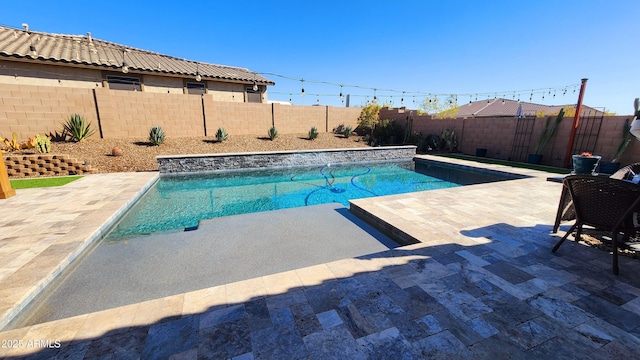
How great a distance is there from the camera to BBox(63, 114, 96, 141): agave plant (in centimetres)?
1019

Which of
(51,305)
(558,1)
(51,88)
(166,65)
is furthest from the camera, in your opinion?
(166,65)

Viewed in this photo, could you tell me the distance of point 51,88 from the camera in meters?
10.1

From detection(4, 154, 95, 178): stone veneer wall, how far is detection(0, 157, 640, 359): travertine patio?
20.0 ft

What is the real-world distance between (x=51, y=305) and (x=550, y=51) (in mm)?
17032

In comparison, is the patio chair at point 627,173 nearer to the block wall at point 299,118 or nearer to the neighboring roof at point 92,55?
the block wall at point 299,118

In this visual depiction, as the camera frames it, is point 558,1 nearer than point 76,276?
No

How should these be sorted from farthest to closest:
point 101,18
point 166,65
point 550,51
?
point 166,65, point 101,18, point 550,51

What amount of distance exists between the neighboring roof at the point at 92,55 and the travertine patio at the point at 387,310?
1211 cm

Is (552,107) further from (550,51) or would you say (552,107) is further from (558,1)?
(558,1)

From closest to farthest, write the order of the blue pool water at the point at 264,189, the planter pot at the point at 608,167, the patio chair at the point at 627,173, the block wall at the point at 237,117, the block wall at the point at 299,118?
the patio chair at the point at 627,173 → the blue pool water at the point at 264,189 → the planter pot at the point at 608,167 → the block wall at the point at 237,117 → the block wall at the point at 299,118

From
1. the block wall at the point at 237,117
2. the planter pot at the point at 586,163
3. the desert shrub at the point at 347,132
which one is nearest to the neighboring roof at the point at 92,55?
the block wall at the point at 237,117

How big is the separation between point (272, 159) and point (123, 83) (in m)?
9.28

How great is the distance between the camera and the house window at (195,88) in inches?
601

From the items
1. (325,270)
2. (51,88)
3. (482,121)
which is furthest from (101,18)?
(482,121)
